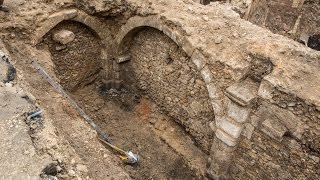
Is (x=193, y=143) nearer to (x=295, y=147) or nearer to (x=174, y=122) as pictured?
(x=174, y=122)

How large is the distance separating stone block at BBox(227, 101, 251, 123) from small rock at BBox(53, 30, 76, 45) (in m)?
3.67

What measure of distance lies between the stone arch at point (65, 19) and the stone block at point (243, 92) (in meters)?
3.55

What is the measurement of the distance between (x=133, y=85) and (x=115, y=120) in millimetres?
985

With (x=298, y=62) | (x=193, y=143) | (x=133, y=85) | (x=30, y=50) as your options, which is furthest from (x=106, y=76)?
(x=298, y=62)

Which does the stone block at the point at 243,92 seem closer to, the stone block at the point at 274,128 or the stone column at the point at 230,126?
the stone column at the point at 230,126

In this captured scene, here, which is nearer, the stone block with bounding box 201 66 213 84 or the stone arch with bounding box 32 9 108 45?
the stone block with bounding box 201 66 213 84

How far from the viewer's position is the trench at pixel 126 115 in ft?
21.7

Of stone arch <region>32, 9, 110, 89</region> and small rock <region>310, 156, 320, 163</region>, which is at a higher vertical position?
stone arch <region>32, 9, 110, 89</region>

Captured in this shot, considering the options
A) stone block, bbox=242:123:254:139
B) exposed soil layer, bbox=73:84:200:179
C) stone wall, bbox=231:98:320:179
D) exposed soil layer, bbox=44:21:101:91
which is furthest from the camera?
exposed soil layer, bbox=44:21:101:91

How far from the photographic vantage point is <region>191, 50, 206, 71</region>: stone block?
5.66m

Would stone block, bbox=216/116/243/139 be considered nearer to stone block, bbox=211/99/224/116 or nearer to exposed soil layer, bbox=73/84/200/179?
stone block, bbox=211/99/224/116

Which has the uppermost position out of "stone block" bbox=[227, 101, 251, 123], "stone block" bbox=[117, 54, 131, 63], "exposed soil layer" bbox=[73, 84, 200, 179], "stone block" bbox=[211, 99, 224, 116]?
"stone block" bbox=[227, 101, 251, 123]

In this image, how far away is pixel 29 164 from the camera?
10.6 ft

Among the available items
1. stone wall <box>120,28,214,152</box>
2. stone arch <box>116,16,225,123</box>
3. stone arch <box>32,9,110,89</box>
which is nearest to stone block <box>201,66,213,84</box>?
stone arch <box>116,16,225,123</box>
